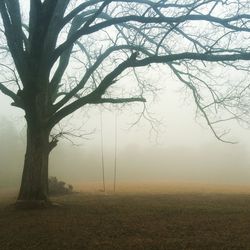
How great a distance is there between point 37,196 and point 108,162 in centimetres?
4094

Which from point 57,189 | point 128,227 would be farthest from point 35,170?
point 57,189

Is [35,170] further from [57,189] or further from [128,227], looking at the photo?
[57,189]

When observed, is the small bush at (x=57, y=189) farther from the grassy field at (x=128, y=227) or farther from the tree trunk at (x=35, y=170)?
the grassy field at (x=128, y=227)

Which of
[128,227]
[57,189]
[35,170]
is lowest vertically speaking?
[128,227]

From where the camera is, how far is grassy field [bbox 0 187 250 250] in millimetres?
5957

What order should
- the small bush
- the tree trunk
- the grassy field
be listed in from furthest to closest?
the small bush < the tree trunk < the grassy field

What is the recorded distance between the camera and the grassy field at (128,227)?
5957mm

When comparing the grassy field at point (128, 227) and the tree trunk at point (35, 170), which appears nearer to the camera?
the grassy field at point (128, 227)

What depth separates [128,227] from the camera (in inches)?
276

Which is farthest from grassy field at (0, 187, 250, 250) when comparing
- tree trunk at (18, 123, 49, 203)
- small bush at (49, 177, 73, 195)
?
small bush at (49, 177, 73, 195)

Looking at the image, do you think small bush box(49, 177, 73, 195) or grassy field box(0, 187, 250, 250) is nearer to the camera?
grassy field box(0, 187, 250, 250)

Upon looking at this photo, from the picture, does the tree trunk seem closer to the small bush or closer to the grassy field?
the grassy field

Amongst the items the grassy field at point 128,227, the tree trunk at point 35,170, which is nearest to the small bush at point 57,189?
the tree trunk at point 35,170

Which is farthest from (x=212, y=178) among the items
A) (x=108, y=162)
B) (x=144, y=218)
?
(x=144, y=218)
